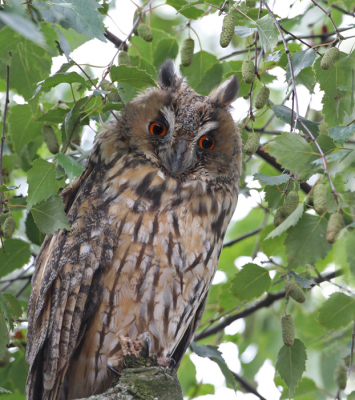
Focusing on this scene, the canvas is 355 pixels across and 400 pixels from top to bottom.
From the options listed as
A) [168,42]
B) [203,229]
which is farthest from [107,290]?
[168,42]

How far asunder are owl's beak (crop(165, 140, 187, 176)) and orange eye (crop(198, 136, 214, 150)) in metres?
0.11

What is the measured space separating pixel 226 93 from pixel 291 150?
2.60 ft

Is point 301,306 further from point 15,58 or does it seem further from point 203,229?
point 15,58

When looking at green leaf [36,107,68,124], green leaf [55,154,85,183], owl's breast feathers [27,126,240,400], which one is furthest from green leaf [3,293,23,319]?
green leaf [36,107,68,124]

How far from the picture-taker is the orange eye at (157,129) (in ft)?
6.68

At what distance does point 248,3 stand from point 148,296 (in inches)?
61.2

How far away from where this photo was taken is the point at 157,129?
2035 mm

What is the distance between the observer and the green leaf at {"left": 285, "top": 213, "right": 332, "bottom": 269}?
1740 mm

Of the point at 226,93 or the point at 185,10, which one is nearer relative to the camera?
the point at 185,10

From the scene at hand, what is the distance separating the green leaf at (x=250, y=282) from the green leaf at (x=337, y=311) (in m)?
0.27

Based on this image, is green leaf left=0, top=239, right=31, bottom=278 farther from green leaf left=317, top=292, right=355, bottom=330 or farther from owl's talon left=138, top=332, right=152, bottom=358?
green leaf left=317, top=292, right=355, bottom=330

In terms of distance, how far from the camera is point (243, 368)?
3598 mm

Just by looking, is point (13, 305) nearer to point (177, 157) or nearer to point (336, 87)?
point (177, 157)

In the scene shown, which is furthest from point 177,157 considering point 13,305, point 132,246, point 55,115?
point 13,305
